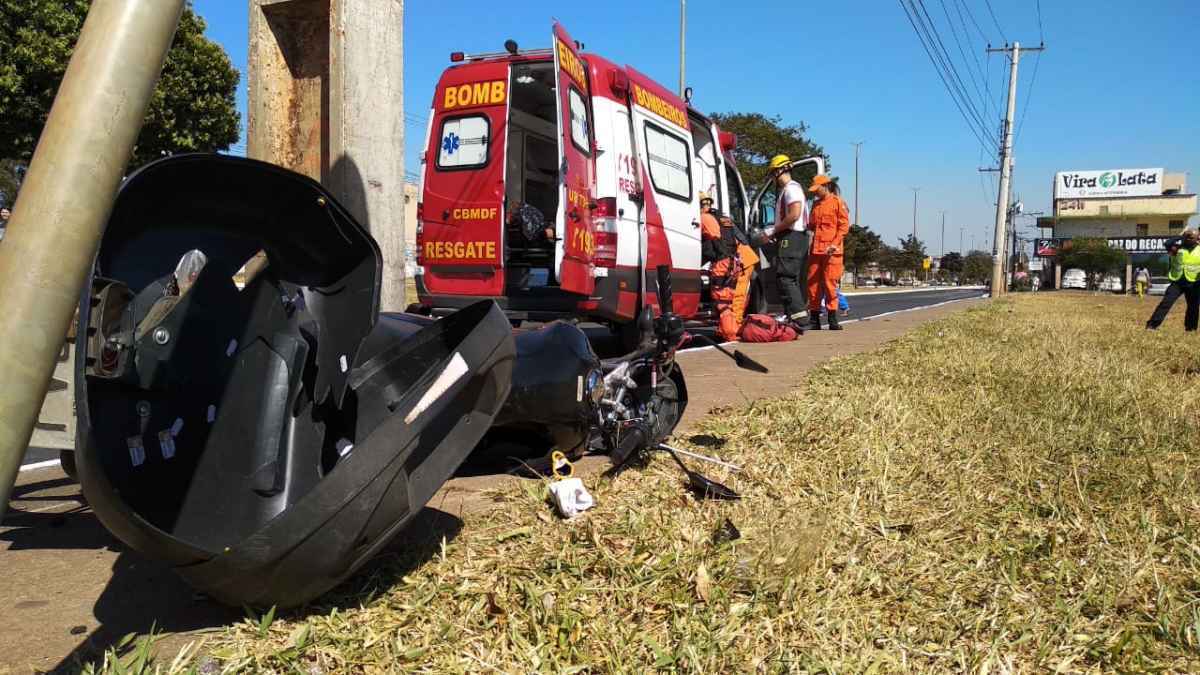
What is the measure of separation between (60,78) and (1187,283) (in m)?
19.7

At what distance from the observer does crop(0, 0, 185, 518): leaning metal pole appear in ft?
3.53

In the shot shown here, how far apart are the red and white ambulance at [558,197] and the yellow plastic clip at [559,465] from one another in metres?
3.58

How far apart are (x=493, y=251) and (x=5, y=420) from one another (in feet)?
20.2

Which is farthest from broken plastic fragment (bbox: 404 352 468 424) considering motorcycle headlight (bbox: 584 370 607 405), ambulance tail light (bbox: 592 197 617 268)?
ambulance tail light (bbox: 592 197 617 268)

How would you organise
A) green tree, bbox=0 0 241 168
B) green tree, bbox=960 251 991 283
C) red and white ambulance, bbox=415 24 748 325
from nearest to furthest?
red and white ambulance, bbox=415 24 748 325 → green tree, bbox=0 0 241 168 → green tree, bbox=960 251 991 283

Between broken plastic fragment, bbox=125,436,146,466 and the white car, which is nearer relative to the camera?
broken plastic fragment, bbox=125,436,146,466

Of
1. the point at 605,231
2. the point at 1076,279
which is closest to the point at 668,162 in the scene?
the point at 605,231

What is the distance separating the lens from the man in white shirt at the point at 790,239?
1014 cm

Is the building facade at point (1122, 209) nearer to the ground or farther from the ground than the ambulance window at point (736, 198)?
farther from the ground

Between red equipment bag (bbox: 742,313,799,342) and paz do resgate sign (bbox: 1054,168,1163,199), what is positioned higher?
paz do resgate sign (bbox: 1054,168,1163,199)

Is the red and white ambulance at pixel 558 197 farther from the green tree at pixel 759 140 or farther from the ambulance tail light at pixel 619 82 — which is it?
the green tree at pixel 759 140

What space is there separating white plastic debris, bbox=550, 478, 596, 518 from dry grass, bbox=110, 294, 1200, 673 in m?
0.05

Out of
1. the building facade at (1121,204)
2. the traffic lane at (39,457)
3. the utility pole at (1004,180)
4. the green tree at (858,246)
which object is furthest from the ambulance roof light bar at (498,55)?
the building facade at (1121,204)

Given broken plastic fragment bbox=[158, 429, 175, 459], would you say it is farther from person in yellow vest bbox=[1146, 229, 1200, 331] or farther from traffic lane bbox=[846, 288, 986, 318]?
traffic lane bbox=[846, 288, 986, 318]
